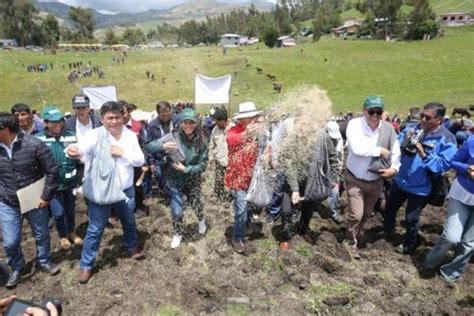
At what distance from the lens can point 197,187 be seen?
202 inches

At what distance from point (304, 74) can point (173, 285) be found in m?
33.1

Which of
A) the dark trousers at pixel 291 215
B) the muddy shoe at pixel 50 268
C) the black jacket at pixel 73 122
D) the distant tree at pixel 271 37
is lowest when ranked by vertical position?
the muddy shoe at pixel 50 268

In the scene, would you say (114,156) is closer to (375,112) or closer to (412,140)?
(375,112)

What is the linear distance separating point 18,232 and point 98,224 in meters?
0.88

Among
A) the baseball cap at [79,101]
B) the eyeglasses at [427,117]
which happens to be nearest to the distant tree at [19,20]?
the baseball cap at [79,101]

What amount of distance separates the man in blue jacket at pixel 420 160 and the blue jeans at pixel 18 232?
4.43 m

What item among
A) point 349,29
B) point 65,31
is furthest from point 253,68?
point 65,31

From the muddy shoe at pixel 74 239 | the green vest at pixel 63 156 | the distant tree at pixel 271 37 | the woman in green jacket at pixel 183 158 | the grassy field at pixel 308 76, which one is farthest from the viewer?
the distant tree at pixel 271 37

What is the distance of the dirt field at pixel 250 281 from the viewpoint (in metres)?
4.05

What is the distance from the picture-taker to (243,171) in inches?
184

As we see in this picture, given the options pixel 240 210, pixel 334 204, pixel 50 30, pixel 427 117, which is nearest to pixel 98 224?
pixel 240 210

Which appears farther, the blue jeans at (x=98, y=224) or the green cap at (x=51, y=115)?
the green cap at (x=51, y=115)

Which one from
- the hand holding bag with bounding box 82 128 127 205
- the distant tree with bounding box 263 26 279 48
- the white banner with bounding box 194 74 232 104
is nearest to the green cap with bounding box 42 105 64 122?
the hand holding bag with bounding box 82 128 127 205

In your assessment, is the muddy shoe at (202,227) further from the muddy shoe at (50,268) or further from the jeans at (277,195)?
the muddy shoe at (50,268)
